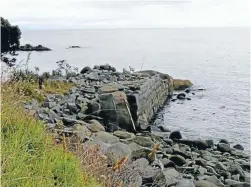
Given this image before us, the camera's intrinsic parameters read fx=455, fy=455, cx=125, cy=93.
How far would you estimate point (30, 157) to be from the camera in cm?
368

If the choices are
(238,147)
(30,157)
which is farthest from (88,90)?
(30,157)

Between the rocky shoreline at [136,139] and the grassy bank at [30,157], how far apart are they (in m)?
0.95

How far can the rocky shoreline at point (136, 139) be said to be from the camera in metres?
5.88

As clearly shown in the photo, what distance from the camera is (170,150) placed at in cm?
973

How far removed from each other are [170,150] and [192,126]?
5609 mm

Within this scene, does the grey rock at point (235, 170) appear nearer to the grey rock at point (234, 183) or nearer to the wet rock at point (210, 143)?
the grey rock at point (234, 183)

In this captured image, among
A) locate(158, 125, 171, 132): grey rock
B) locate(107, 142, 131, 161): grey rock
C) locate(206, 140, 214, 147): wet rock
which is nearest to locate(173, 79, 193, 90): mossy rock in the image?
locate(158, 125, 171, 132): grey rock

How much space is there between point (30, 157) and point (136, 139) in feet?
15.2

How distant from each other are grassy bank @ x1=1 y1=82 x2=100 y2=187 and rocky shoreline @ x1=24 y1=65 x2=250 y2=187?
3.12 feet

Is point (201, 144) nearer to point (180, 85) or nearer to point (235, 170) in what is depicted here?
point (235, 170)

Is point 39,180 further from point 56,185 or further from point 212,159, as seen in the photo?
point 212,159

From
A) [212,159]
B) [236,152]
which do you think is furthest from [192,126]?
[212,159]

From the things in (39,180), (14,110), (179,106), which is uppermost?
(14,110)

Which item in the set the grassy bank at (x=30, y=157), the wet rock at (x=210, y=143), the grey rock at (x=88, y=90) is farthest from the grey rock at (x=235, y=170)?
the grassy bank at (x=30, y=157)
